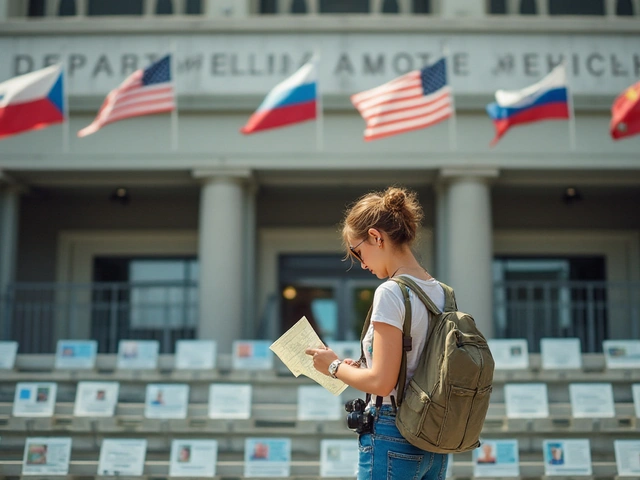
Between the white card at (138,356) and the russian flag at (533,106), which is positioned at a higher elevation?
the russian flag at (533,106)

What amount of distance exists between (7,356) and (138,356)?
5.00 ft

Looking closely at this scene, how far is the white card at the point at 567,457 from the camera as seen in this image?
714cm

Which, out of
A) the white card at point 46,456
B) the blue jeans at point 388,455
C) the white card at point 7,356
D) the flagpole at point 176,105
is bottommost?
the white card at point 46,456

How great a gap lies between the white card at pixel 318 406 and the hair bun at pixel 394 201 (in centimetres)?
505

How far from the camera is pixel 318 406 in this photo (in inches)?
314

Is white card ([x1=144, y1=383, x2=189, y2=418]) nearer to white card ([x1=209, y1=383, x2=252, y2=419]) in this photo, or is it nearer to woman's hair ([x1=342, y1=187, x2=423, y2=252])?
white card ([x1=209, y1=383, x2=252, y2=419])

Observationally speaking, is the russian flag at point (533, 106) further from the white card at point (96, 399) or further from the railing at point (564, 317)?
the white card at point (96, 399)

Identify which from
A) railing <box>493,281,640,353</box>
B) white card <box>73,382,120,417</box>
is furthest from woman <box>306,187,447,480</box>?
railing <box>493,281,640,353</box>

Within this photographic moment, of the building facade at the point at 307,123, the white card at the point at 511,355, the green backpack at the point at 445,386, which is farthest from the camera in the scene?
the building facade at the point at 307,123

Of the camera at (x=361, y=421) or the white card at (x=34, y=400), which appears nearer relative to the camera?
the camera at (x=361, y=421)

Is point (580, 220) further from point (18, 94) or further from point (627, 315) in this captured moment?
point (18, 94)

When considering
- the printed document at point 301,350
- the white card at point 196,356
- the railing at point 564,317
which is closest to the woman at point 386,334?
the printed document at point 301,350

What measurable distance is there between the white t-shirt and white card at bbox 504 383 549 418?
5.16 meters

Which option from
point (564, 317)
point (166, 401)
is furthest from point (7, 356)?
point (564, 317)
